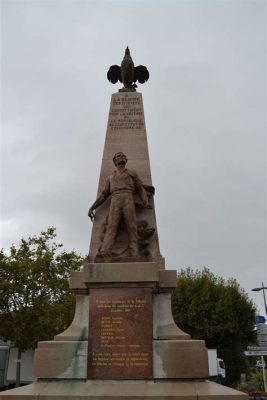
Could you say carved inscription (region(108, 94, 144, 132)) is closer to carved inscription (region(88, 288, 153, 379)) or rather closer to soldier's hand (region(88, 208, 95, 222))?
soldier's hand (region(88, 208, 95, 222))

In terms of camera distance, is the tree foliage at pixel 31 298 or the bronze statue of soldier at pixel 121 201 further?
the tree foliage at pixel 31 298

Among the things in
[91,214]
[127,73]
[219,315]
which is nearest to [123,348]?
[91,214]

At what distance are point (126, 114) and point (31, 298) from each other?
1566 cm

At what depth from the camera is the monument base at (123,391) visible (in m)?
6.74

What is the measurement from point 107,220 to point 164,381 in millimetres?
3413

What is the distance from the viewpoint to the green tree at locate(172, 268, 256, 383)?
99.1 feet

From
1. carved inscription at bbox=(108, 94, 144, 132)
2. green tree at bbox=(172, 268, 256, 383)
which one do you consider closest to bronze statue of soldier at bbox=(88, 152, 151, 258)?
carved inscription at bbox=(108, 94, 144, 132)

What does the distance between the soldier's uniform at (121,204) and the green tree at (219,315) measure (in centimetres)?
2283

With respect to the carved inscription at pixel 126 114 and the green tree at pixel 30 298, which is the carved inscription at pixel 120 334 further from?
the green tree at pixel 30 298

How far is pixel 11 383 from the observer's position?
87.9 feet

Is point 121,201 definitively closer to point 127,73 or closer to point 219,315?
point 127,73

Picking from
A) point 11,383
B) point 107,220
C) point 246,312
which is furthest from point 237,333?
point 107,220

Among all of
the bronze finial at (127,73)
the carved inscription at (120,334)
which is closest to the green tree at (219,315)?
the bronze finial at (127,73)

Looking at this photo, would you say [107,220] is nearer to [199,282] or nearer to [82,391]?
[82,391]
